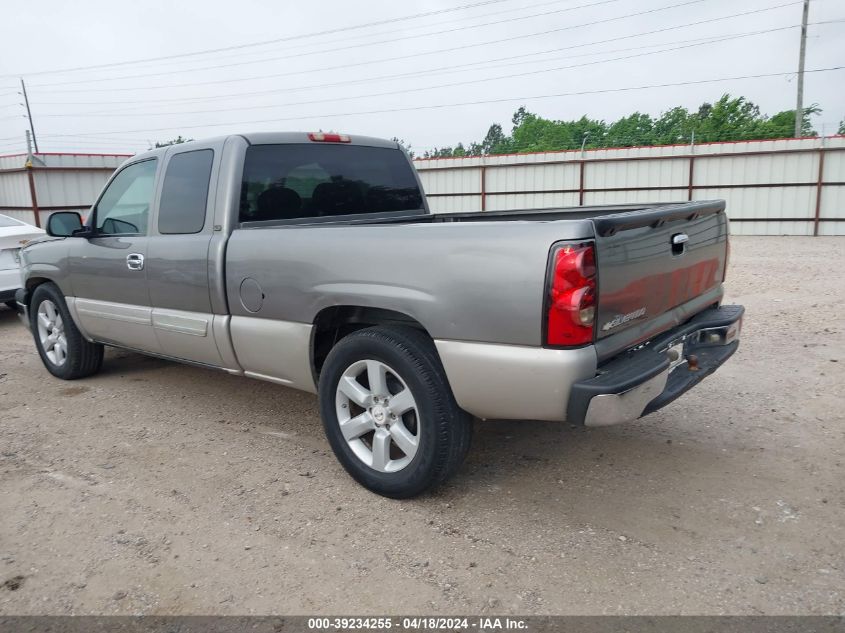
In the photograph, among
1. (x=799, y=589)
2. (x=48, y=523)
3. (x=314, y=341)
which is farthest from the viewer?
(x=314, y=341)

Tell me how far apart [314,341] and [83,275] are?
96.5 inches

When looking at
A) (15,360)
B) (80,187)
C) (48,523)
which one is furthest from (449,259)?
(80,187)

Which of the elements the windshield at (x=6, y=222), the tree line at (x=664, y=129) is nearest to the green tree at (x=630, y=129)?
the tree line at (x=664, y=129)

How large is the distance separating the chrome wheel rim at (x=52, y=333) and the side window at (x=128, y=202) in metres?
1.01

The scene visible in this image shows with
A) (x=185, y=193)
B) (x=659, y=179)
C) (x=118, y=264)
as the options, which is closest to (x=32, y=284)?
(x=118, y=264)

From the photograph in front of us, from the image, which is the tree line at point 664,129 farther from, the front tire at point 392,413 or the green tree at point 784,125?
the front tire at point 392,413

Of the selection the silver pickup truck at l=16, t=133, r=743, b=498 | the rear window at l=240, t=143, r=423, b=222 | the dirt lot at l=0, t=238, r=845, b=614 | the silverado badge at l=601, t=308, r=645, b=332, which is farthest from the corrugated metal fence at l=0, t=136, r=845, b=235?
the silverado badge at l=601, t=308, r=645, b=332

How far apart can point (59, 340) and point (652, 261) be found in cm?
479

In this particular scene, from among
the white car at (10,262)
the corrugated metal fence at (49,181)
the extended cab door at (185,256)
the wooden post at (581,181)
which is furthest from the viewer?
the wooden post at (581,181)

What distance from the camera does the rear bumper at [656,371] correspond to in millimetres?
2578

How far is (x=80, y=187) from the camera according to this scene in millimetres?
16938

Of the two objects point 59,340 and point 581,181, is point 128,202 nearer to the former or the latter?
point 59,340

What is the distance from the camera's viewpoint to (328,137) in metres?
4.36

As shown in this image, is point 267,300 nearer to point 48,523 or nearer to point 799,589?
point 48,523
